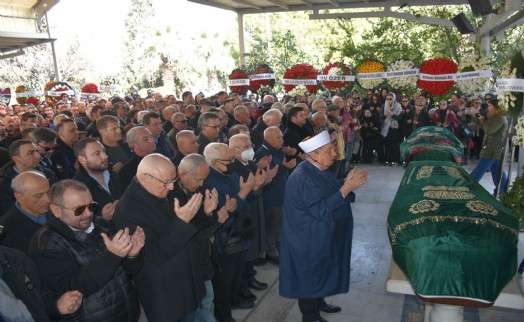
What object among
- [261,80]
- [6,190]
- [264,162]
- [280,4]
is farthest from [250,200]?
[280,4]

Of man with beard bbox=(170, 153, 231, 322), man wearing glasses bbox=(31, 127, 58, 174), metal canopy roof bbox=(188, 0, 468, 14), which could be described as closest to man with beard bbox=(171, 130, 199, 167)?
man with beard bbox=(170, 153, 231, 322)

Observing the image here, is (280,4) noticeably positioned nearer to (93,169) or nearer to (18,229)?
(93,169)

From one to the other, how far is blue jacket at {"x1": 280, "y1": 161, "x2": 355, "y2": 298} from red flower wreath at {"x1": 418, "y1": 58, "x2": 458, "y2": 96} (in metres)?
5.38

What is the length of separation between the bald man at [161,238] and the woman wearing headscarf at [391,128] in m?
8.71

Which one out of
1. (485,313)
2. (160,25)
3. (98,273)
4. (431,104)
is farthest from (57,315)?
(160,25)

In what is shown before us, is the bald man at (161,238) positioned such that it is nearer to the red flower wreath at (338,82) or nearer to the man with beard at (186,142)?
the man with beard at (186,142)

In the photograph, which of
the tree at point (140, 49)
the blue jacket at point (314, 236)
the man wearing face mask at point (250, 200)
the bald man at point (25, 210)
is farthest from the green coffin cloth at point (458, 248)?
the tree at point (140, 49)

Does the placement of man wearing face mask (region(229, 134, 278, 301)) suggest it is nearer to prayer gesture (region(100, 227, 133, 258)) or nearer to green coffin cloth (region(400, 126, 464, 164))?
green coffin cloth (region(400, 126, 464, 164))

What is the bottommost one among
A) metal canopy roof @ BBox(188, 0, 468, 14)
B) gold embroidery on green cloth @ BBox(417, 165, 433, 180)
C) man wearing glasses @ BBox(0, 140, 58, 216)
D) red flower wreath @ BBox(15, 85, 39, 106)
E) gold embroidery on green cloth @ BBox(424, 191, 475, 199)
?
gold embroidery on green cloth @ BBox(417, 165, 433, 180)

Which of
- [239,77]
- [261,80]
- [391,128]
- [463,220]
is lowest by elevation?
[391,128]

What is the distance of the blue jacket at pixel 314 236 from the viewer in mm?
3904

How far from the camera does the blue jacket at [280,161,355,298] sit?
3904 millimetres

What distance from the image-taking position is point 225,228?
4.14 meters

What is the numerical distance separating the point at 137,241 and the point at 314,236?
1686 mm
